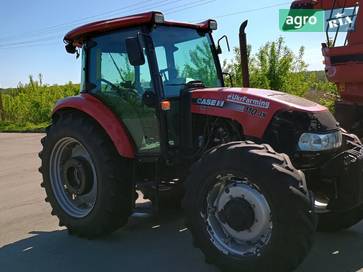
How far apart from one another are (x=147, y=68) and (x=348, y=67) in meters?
4.01

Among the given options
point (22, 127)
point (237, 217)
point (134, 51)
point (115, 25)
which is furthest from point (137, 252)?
point (22, 127)

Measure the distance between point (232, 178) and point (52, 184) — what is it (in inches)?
102

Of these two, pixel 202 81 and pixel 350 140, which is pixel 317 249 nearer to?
pixel 350 140

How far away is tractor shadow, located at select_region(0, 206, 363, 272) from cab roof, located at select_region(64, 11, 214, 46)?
220 centimetres

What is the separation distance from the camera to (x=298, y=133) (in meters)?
4.46

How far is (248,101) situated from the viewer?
464cm

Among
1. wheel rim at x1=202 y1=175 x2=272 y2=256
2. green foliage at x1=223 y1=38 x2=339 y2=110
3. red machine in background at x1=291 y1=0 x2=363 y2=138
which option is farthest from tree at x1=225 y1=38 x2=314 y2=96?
wheel rim at x1=202 y1=175 x2=272 y2=256

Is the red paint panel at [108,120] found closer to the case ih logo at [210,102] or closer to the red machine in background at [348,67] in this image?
the case ih logo at [210,102]

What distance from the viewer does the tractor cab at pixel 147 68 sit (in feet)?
16.7

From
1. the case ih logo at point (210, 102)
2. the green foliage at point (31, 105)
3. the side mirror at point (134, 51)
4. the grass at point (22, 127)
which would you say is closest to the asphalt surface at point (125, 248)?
the case ih logo at point (210, 102)

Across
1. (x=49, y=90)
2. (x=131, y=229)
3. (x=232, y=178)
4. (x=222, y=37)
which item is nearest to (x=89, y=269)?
(x=131, y=229)

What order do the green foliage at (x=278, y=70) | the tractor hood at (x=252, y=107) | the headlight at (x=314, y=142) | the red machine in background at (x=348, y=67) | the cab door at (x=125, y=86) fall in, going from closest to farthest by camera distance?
the headlight at (x=314, y=142), the tractor hood at (x=252, y=107), the cab door at (x=125, y=86), the red machine in background at (x=348, y=67), the green foliage at (x=278, y=70)

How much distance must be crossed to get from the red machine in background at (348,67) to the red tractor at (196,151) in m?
2.90

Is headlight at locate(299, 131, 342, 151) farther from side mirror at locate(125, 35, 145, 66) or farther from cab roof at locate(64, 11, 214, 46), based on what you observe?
cab roof at locate(64, 11, 214, 46)
